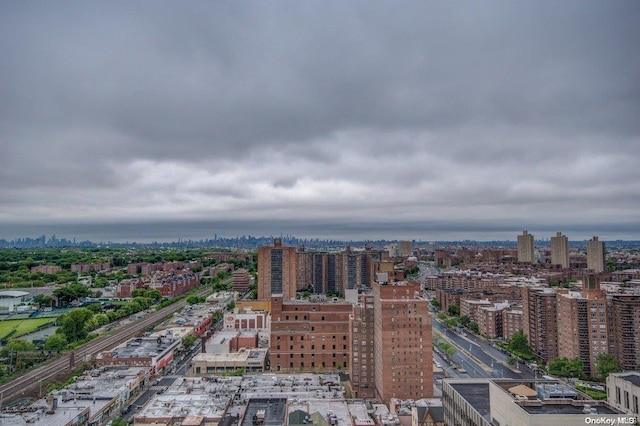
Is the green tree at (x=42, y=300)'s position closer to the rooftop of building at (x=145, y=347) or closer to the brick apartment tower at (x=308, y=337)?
the rooftop of building at (x=145, y=347)

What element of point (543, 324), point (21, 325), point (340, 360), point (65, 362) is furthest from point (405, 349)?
point (21, 325)

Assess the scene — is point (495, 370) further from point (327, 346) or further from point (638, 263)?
point (638, 263)

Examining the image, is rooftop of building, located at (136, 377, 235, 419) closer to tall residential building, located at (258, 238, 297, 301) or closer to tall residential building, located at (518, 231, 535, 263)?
tall residential building, located at (258, 238, 297, 301)

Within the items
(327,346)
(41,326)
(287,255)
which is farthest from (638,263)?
(41,326)

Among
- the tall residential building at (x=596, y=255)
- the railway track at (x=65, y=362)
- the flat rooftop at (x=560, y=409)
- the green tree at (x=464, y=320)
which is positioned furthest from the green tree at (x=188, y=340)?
the tall residential building at (x=596, y=255)

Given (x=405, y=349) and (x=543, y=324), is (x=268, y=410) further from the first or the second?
(x=543, y=324)

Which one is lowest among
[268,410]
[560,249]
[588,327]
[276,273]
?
[268,410]
